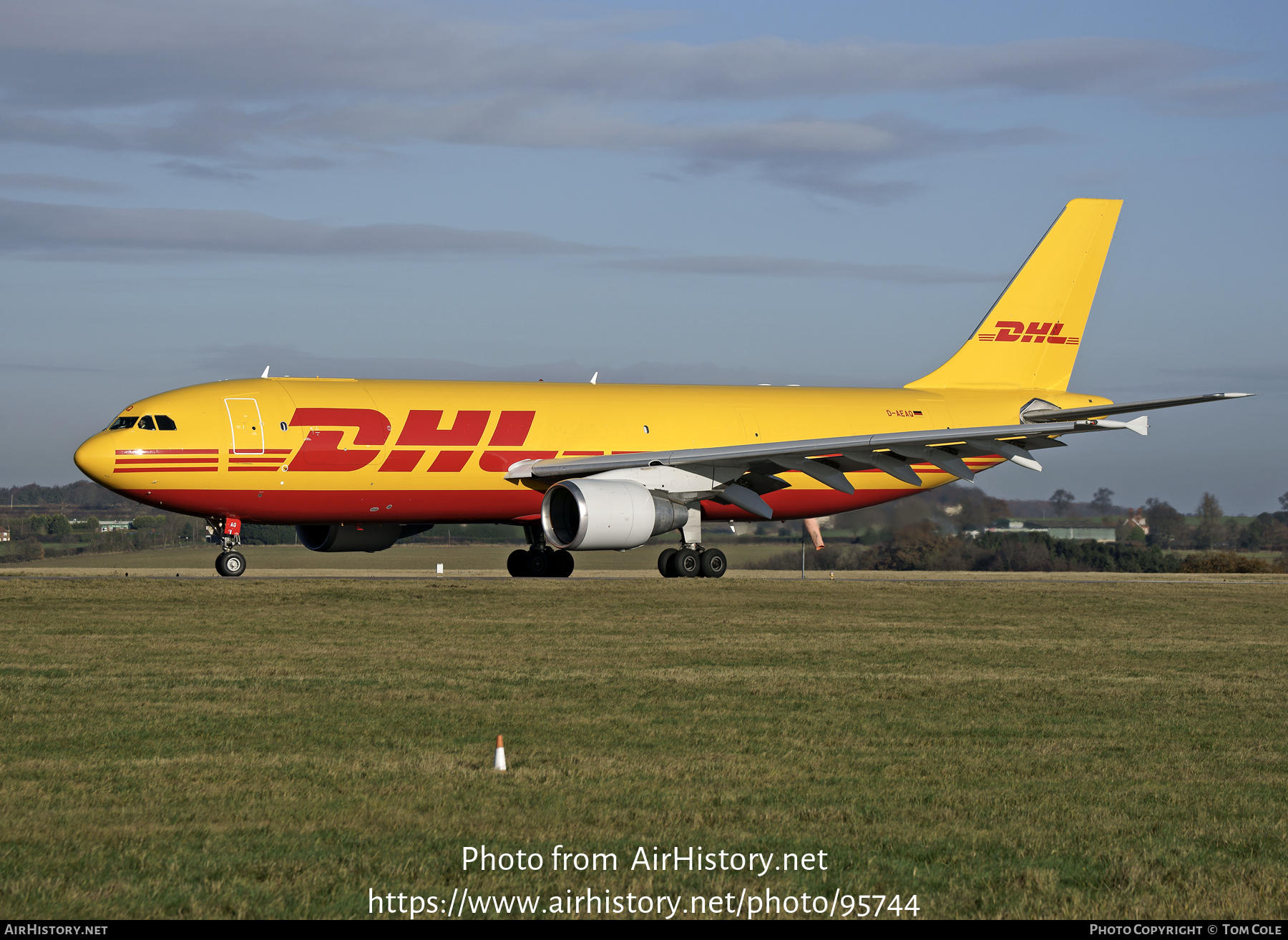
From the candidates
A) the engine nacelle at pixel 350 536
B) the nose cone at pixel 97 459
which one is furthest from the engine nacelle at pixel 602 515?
the nose cone at pixel 97 459

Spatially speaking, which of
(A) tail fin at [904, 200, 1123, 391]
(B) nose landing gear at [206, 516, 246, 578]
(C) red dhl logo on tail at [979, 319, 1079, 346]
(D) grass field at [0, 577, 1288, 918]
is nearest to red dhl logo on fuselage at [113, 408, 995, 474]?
(B) nose landing gear at [206, 516, 246, 578]

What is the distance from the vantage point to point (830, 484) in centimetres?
2956

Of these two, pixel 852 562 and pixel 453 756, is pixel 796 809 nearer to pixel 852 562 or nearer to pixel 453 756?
pixel 453 756

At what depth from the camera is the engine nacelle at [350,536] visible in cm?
3142

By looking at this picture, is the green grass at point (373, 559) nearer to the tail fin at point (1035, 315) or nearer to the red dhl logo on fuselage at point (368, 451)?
the red dhl logo on fuselage at point (368, 451)

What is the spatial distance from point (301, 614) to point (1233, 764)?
583 inches

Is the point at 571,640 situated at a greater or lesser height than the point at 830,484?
lesser

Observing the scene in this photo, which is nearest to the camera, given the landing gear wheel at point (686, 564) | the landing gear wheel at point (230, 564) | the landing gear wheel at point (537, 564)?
the landing gear wheel at point (230, 564)

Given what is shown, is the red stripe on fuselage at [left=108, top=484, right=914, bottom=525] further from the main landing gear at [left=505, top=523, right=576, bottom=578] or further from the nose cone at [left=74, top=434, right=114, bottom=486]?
the main landing gear at [left=505, top=523, right=576, bottom=578]

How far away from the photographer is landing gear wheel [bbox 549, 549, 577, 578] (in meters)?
32.5

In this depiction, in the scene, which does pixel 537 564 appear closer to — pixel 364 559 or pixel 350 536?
pixel 350 536

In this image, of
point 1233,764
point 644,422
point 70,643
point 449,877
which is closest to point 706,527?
point 644,422

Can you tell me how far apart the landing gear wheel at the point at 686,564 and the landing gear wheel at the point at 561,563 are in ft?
9.10

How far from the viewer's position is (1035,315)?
37188 millimetres
